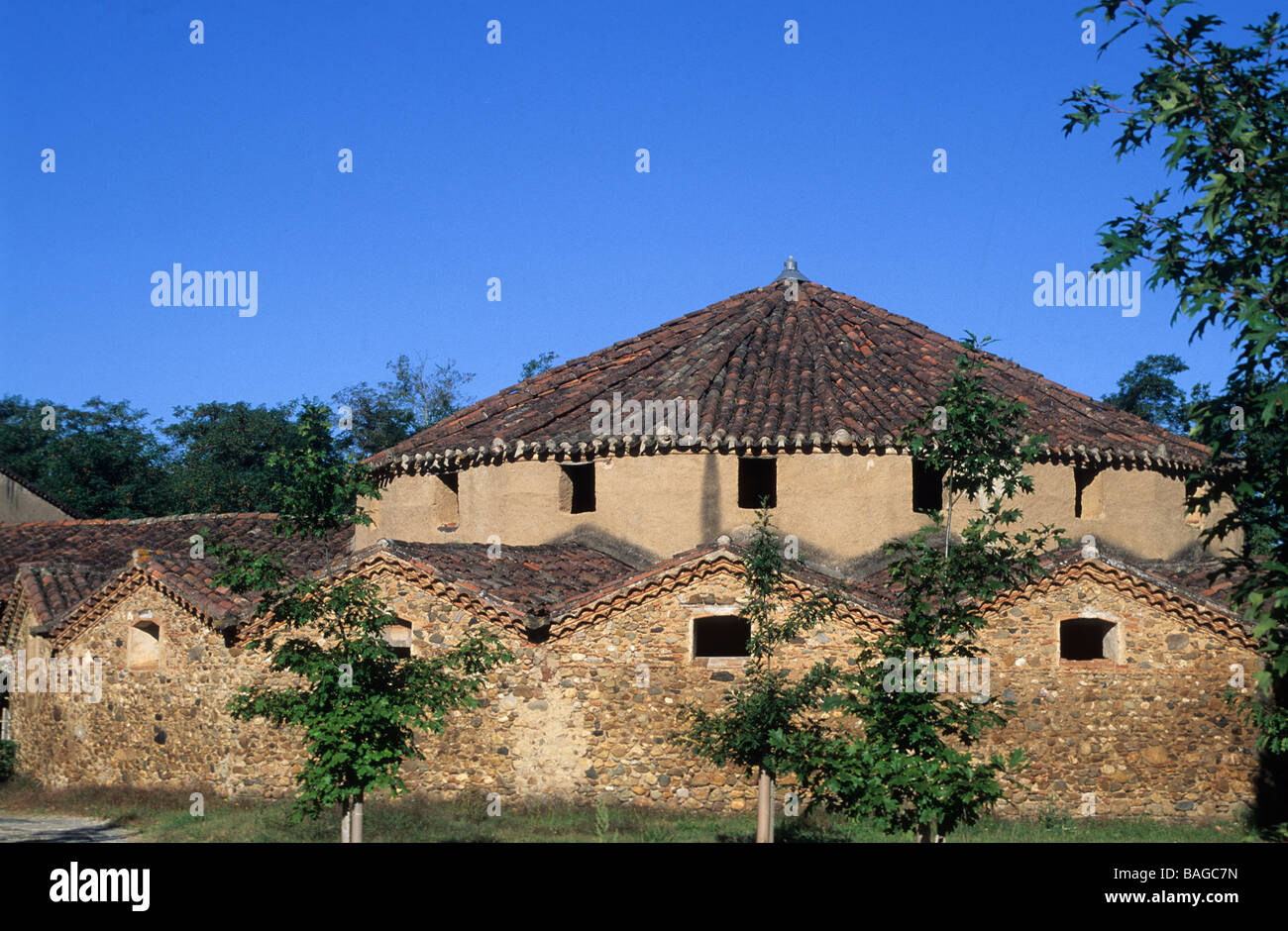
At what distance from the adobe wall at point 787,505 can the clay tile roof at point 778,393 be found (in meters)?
0.45

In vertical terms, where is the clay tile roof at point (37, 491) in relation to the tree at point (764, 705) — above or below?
above

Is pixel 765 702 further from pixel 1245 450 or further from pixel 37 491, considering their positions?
pixel 37 491

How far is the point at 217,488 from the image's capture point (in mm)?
49344

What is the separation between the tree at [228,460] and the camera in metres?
49.2

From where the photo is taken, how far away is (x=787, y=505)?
2220 centimetres

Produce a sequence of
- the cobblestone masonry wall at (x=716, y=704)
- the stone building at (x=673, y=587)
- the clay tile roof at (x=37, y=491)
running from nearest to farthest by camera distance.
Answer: the cobblestone masonry wall at (x=716, y=704) → the stone building at (x=673, y=587) → the clay tile roof at (x=37, y=491)

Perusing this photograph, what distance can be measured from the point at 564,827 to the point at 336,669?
5.93 metres

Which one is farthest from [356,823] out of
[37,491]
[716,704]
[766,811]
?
[37,491]

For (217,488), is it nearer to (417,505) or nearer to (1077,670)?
(417,505)

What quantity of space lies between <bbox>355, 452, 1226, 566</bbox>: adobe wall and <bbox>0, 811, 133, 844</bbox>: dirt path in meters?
6.61

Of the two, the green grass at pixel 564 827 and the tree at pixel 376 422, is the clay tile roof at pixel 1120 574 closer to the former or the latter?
the green grass at pixel 564 827

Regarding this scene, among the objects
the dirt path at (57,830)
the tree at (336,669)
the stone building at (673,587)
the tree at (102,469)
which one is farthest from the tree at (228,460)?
the tree at (336,669)

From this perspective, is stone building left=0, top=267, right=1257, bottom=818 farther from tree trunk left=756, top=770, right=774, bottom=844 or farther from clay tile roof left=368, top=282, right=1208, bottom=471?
tree trunk left=756, top=770, right=774, bottom=844

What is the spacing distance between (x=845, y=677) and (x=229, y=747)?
39.8ft
